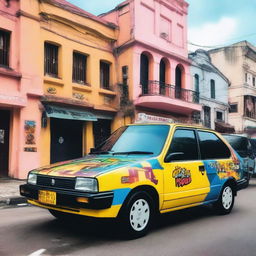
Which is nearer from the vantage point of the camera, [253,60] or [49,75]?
[49,75]

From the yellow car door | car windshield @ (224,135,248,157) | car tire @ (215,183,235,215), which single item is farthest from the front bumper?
car windshield @ (224,135,248,157)

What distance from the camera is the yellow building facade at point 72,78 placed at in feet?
44.4

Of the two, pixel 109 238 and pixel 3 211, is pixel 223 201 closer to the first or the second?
pixel 109 238

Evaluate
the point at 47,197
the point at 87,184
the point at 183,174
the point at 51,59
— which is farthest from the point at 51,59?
the point at 87,184

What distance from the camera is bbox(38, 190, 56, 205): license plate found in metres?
4.45

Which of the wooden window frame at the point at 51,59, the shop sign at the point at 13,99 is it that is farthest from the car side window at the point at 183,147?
the wooden window frame at the point at 51,59

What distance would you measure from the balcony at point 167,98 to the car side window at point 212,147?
10050 millimetres

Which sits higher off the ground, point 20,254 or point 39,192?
point 39,192

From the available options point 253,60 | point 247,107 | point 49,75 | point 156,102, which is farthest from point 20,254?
point 253,60

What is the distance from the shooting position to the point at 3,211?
22.8 feet

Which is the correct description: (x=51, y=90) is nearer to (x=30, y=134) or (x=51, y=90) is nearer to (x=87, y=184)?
(x=30, y=134)

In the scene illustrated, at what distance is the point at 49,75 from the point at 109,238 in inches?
423

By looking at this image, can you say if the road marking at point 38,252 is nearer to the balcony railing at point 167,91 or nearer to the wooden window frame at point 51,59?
the wooden window frame at point 51,59

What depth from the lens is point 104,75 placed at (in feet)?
55.8
